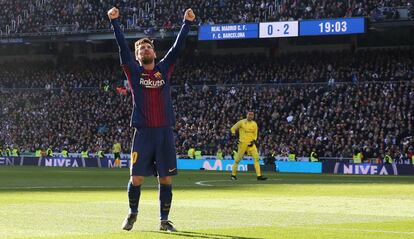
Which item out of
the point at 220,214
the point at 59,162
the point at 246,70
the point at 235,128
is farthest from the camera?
the point at 246,70

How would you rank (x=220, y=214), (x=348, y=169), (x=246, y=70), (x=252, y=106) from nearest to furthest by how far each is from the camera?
(x=220, y=214) → (x=348, y=169) → (x=252, y=106) → (x=246, y=70)

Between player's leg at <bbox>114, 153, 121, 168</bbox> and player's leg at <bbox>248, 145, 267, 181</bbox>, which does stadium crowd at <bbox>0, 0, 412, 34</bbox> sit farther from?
player's leg at <bbox>248, 145, 267, 181</bbox>

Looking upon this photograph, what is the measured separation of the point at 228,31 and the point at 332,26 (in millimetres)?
7365

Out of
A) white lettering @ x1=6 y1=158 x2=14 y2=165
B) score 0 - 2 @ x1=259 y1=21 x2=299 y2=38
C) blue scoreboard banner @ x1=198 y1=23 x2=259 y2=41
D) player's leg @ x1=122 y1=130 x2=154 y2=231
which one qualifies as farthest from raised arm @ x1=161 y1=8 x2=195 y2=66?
white lettering @ x1=6 y1=158 x2=14 y2=165

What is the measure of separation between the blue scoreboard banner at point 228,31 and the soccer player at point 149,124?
1783 inches

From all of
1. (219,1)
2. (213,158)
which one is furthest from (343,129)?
(219,1)

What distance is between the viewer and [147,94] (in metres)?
13.3

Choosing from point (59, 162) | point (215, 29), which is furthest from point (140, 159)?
point (215, 29)

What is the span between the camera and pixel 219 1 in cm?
6272

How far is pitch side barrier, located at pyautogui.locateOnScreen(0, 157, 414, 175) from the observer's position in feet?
144

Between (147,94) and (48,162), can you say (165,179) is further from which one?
(48,162)

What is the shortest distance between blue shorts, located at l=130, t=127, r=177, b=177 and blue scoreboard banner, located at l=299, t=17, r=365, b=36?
42.6 meters

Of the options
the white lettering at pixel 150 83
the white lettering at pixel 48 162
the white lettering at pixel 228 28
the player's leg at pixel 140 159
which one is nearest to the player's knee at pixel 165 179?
the player's leg at pixel 140 159

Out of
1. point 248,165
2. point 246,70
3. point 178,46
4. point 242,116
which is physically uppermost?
point 246,70
